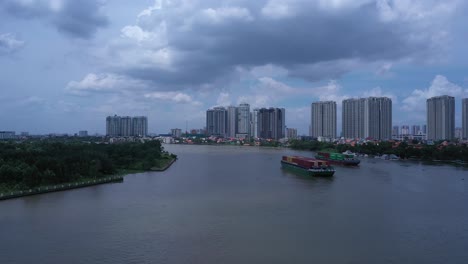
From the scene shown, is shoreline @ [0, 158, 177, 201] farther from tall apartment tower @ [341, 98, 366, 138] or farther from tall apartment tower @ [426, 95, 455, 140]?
tall apartment tower @ [426, 95, 455, 140]

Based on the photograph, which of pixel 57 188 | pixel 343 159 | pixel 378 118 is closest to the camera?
pixel 57 188

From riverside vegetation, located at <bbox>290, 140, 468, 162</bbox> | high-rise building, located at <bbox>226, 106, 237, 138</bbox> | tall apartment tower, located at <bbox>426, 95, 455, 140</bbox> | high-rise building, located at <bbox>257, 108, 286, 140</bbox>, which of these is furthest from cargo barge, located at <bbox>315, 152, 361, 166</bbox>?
high-rise building, located at <bbox>226, 106, 237, 138</bbox>

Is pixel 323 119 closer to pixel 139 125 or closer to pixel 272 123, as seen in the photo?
pixel 272 123

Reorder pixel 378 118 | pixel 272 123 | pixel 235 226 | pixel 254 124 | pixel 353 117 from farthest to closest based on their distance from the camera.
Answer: pixel 254 124
pixel 272 123
pixel 353 117
pixel 378 118
pixel 235 226

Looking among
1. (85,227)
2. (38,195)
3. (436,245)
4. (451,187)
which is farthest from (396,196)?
(38,195)

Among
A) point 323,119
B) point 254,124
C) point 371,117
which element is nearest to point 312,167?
point 371,117

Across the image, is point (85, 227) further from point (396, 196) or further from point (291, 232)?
point (396, 196)

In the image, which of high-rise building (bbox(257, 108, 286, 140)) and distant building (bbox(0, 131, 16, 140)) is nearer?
distant building (bbox(0, 131, 16, 140))
